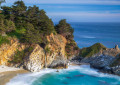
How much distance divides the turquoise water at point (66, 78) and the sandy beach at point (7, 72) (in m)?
1.09

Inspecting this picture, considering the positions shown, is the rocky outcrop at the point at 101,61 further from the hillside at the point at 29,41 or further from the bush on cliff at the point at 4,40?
the bush on cliff at the point at 4,40

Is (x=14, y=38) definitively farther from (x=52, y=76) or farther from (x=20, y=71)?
(x=52, y=76)

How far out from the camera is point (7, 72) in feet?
94.0

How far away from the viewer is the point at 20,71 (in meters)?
29.9

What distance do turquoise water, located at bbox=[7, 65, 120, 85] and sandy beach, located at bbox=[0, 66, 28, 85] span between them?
1.09 metres

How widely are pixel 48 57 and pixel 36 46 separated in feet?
14.5

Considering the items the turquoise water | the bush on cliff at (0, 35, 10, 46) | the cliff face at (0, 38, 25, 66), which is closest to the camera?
the turquoise water

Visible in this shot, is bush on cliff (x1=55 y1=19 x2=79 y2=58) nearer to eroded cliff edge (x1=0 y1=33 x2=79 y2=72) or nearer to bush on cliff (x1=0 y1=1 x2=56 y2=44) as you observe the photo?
bush on cliff (x1=0 y1=1 x2=56 y2=44)

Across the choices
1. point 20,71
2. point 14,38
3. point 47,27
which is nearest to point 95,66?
point 47,27

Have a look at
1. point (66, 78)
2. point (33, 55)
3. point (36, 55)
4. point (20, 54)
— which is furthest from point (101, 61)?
point (20, 54)

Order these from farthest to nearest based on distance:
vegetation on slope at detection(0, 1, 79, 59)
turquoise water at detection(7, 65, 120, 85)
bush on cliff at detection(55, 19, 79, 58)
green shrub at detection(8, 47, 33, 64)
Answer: bush on cliff at detection(55, 19, 79, 58) → vegetation on slope at detection(0, 1, 79, 59) → green shrub at detection(8, 47, 33, 64) → turquoise water at detection(7, 65, 120, 85)

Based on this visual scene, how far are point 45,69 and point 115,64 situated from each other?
17.6m

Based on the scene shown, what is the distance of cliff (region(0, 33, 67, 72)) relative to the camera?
30.6 m

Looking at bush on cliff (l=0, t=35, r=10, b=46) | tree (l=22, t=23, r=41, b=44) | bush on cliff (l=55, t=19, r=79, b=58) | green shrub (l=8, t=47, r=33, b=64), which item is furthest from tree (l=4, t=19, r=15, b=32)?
bush on cliff (l=55, t=19, r=79, b=58)
